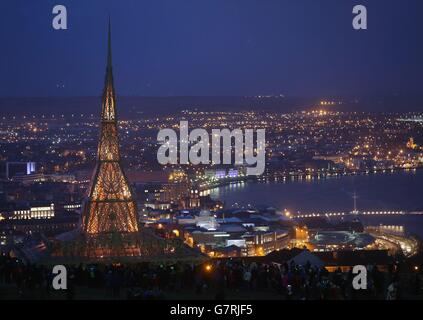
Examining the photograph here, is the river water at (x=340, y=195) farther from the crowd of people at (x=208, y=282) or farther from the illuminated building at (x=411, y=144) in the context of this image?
the crowd of people at (x=208, y=282)

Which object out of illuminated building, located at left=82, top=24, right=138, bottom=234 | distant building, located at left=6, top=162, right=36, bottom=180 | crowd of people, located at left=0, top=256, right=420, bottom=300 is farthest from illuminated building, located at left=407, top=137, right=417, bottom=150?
crowd of people, located at left=0, top=256, right=420, bottom=300

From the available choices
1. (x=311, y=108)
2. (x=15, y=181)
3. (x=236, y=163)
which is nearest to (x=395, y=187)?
(x=236, y=163)

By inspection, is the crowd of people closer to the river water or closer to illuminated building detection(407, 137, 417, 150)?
the river water

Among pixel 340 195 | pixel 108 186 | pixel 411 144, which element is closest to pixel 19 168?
pixel 340 195

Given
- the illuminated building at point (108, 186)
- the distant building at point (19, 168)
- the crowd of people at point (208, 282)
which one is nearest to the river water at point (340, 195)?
the distant building at point (19, 168)

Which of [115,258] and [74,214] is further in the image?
[74,214]

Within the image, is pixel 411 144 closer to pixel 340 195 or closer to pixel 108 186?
pixel 340 195
